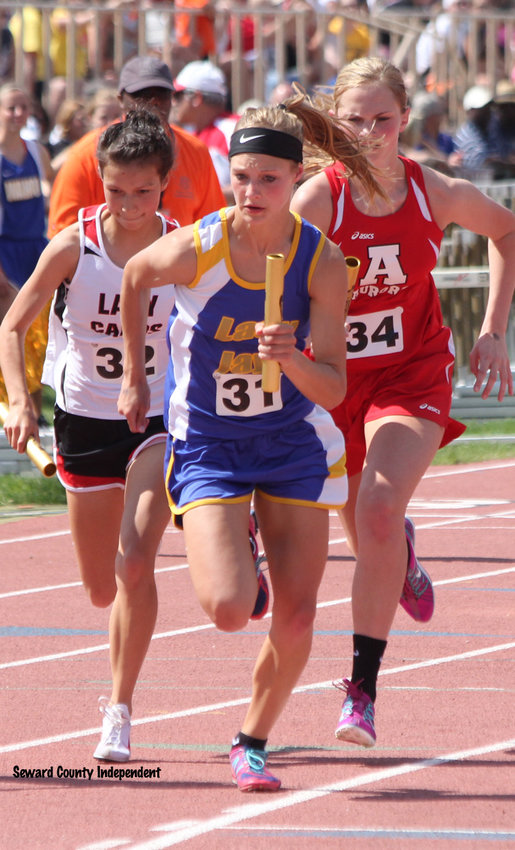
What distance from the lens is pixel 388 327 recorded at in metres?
5.62

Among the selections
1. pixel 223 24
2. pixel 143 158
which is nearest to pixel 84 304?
pixel 143 158


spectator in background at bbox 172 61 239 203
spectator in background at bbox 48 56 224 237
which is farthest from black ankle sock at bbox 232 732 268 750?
spectator in background at bbox 172 61 239 203

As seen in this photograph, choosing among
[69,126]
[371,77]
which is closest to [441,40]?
[69,126]

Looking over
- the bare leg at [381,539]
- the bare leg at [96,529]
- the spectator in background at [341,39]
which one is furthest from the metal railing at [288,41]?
the bare leg at [381,539]

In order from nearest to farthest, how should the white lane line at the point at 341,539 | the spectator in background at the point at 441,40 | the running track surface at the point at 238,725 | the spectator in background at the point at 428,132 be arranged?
1. the running track surface at the point at 238,725
2. the white lane line at the point at 341,539
3. the spectator in background at the point at 428,132
4. the spectator in background at the point at 441,40

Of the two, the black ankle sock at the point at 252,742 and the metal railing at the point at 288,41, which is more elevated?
the metal railing at the point at 288,41

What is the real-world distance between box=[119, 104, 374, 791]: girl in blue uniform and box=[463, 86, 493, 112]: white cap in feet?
39.4

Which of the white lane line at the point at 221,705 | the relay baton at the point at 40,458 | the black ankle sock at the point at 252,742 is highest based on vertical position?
the relay baton at the point at 40,458

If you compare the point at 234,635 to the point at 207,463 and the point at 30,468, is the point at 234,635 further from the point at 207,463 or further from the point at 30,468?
the point at 30,468

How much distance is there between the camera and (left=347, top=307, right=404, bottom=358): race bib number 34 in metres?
5.60

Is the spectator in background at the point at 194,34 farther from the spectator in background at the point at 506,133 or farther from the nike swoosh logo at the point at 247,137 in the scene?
the nike swoosh logo at the point at 247,137

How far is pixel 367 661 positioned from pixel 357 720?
0.29 m

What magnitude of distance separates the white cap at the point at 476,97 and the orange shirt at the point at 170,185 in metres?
9.28

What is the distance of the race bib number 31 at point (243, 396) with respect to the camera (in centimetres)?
452
